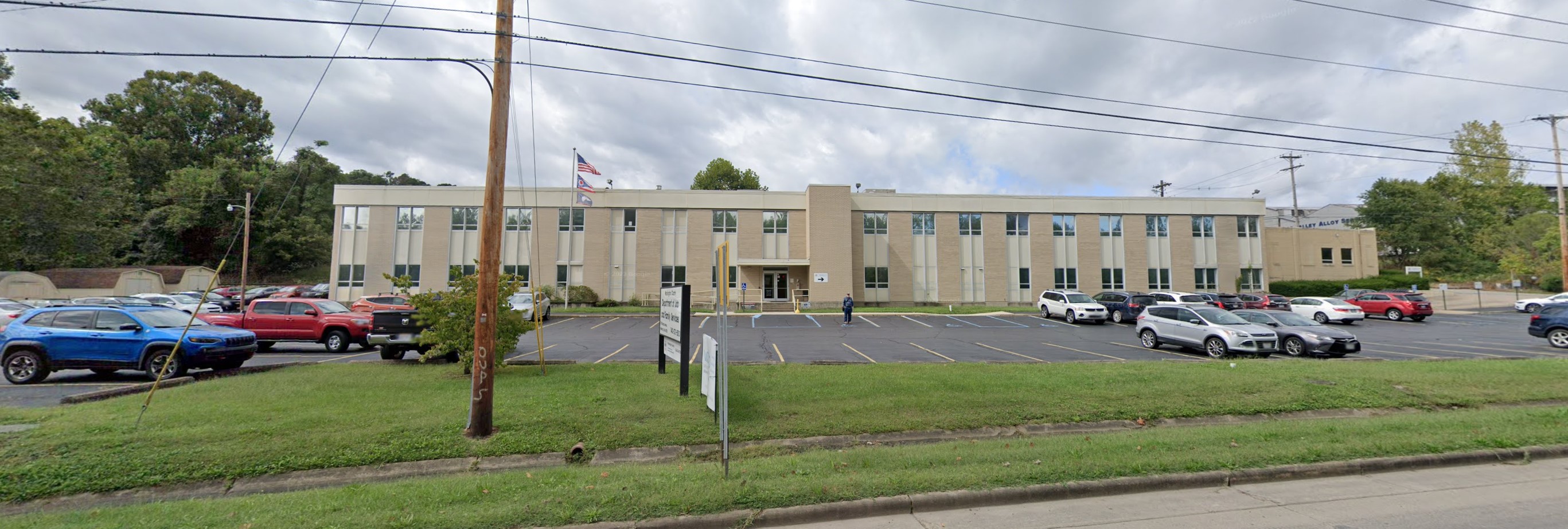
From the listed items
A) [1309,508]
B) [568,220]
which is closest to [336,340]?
[1309,508]

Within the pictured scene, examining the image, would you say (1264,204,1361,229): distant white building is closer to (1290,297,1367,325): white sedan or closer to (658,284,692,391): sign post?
(1290,297,1367,325): white sedan

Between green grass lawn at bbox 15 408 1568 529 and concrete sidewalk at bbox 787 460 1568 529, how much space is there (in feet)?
1.07

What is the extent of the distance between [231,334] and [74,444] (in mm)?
6621

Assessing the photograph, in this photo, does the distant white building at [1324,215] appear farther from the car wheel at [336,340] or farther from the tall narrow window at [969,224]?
the car wheel at [336,340]

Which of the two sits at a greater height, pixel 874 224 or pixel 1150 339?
pixel 874 224

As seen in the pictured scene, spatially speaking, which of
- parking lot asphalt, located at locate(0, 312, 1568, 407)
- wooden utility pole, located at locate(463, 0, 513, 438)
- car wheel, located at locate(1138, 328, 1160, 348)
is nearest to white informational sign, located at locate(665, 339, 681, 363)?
wooden utility pole, located at locate(463, 0, 513, 438)

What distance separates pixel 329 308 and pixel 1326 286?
59.8m

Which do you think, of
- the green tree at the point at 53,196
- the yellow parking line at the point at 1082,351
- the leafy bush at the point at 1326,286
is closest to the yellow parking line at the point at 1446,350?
the yellow parking line at the point at 1082,351

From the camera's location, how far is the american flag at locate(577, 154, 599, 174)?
1222 inches

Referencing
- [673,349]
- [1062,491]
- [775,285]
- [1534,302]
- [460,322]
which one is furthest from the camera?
[775,285]

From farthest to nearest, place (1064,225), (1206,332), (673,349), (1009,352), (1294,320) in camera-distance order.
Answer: (1064,225) < (1294,320) < (1009,352) < (1206,332) < (673,349)

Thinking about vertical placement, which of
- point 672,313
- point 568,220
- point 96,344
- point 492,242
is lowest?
point 96,344

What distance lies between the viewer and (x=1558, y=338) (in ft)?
54.7

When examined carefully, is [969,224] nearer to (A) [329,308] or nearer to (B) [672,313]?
(B) [672,313]
